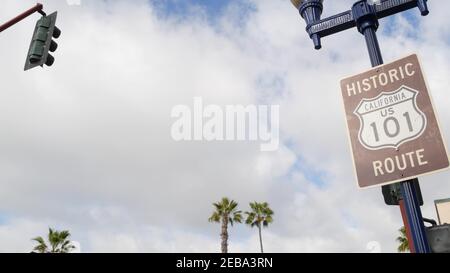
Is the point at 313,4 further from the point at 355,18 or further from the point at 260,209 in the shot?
the point at 260,209

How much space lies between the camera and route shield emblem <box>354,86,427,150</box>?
4.38m

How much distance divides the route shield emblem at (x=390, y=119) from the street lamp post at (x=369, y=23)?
0.61m

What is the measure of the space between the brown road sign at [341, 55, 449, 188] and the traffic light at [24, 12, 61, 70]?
18.1 ft

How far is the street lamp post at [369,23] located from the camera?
4.56 metres

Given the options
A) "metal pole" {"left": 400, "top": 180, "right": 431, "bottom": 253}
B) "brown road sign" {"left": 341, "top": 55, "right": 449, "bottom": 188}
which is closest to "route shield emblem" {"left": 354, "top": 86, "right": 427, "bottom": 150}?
"brown road sign" {"left": 341, "top": 55, "right": 449, "bottom": 188}

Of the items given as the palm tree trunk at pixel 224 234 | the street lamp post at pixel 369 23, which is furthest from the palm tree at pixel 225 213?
the street lamp post at pixel 369 23

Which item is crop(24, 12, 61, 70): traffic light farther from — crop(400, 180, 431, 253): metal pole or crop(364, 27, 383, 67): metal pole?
crop(400, 180, 431, 253): metal pole

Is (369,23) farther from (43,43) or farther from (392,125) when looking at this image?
(43,43)

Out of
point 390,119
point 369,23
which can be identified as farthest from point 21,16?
point 390,119
